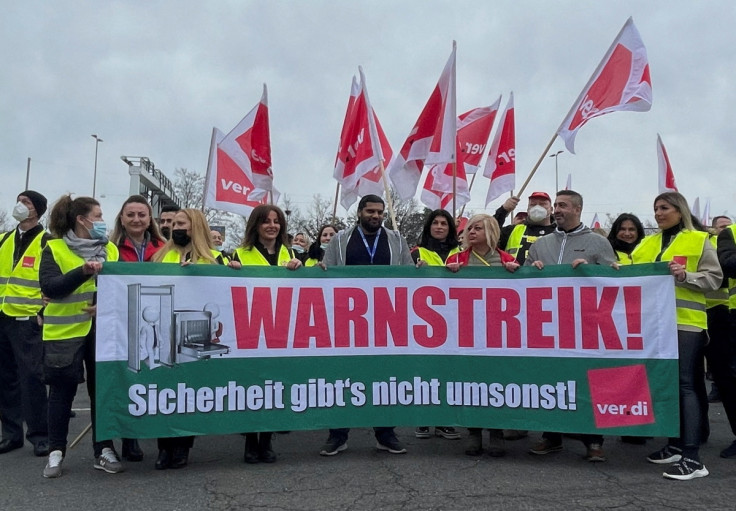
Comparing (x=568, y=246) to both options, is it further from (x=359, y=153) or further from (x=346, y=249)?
(x=359, y=153)

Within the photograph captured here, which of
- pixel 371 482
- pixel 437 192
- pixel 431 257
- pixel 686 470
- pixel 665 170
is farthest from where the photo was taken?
pixel 665 170

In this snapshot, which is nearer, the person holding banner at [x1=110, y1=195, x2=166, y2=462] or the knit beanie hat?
the person holding banner at [x1=110, y1=195, x2=166, y2=462]

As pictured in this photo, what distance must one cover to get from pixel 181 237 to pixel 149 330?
737 mm

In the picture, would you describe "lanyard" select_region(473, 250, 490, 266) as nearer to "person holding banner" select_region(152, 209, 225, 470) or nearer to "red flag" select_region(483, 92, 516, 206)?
"person holding banner" select_region(152, 209, 225, 470)

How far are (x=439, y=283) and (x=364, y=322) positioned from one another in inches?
25.9

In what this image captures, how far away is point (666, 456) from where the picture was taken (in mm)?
4801

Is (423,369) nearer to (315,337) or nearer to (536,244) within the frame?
(315,337)

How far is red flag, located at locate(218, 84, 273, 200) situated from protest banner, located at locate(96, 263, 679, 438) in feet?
8.91

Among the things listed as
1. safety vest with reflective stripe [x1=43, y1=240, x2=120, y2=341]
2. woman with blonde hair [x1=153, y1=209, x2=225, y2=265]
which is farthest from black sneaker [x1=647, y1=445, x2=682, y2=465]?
safety vest with reflective stripe [x1=43, y1=240, x2=120, y2=341]

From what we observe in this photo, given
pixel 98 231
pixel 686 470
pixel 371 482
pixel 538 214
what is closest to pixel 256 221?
pixel 98 231

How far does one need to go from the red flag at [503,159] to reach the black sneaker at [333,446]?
444cm

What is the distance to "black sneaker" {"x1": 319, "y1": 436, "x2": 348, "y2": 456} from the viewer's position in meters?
4.89

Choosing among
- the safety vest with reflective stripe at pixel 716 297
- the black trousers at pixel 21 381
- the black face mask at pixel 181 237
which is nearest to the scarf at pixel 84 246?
the black face mask at pixel 181 237

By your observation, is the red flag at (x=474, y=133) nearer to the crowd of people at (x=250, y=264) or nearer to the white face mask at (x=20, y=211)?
the crowd of people at (x=250, y=264)
